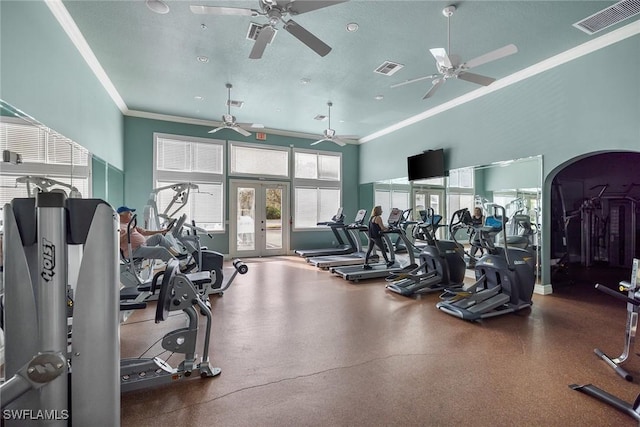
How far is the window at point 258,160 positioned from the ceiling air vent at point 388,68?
185 inches

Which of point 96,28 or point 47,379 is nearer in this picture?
point 47,379

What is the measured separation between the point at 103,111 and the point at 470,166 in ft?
24.1

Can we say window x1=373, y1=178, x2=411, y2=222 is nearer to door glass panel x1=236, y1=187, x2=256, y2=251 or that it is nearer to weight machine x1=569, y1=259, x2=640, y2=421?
door glass panel x1=236, y1=187, x2=256, y2=251

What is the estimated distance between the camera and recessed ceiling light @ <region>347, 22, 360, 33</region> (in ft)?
13.4

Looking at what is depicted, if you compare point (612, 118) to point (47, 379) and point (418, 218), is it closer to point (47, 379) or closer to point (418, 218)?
point (418, 218)

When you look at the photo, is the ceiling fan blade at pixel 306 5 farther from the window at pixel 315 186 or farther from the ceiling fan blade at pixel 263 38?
the window at pixel 315 186

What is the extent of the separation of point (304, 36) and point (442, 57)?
1.76 metres

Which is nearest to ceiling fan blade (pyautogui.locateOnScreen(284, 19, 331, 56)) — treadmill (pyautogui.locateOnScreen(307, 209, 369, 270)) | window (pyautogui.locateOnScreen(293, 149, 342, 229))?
treadmill (pyautogui.locateOnScreen(307, 209, 369, 270))

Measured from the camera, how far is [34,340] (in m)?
1.20

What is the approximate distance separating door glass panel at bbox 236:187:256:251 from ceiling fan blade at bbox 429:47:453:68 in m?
6.43

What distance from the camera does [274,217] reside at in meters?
9.48

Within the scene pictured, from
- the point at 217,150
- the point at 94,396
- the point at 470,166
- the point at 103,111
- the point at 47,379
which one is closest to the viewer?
the point at 47,379

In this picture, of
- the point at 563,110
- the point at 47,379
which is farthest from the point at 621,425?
Answer: the point at 563,110

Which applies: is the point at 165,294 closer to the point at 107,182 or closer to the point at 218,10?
the point at 218,10
